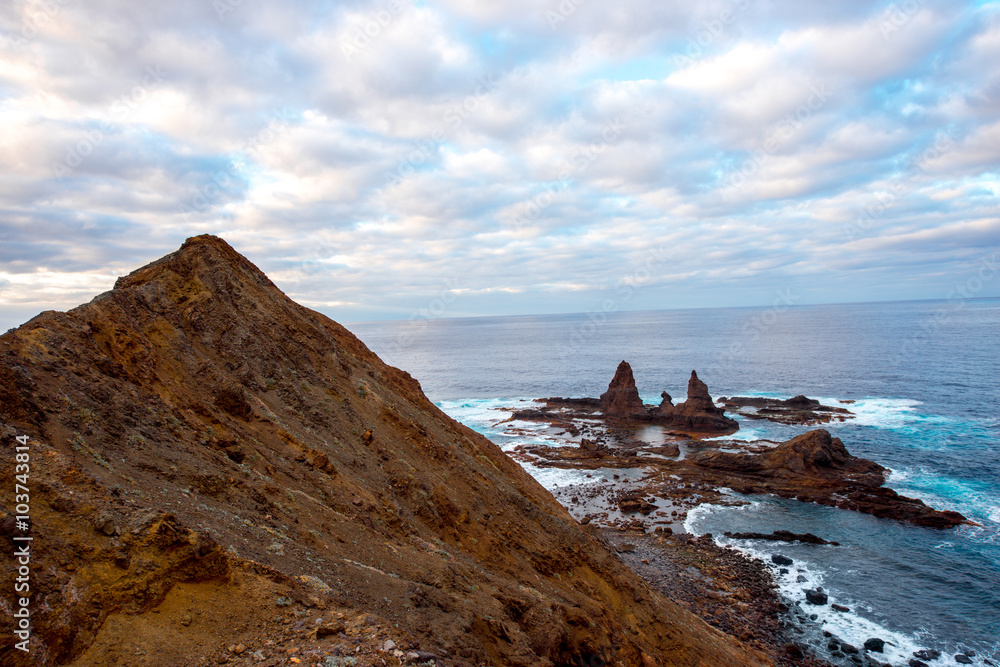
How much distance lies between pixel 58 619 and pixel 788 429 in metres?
68.5

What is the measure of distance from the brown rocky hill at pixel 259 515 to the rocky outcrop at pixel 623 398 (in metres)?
50.7

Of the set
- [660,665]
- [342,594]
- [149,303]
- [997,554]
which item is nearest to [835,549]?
[997,554]

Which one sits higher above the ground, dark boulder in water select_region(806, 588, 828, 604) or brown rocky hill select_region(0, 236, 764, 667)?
brown rocky hill select_region(0, 236, 764, 667)

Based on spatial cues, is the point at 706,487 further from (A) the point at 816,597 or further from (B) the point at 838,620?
(B) the point at 838,620

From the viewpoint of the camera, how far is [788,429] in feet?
200

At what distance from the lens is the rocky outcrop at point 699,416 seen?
63484 millimetres

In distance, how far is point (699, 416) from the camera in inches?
2527

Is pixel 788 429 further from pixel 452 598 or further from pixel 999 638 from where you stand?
pixel 452 598

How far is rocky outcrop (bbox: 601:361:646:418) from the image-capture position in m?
71.2

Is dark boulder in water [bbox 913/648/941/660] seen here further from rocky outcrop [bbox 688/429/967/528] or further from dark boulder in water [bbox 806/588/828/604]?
rocky outcrop [bbox 688/429/967/528]

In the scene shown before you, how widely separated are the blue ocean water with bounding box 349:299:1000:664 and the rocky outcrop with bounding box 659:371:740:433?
285 cm

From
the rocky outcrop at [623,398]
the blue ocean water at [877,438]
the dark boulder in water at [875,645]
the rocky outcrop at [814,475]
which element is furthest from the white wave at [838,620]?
the rocky outcrop at [623,398]

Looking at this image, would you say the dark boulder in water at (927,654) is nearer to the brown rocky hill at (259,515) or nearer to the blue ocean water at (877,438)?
the blue ocean water at (877,438)

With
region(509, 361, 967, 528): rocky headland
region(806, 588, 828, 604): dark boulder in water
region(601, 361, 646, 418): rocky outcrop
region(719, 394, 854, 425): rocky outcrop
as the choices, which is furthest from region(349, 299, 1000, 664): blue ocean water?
region(601, 361, 646, 418): rocky outcrop
